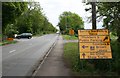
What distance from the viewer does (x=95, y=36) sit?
53.6 feet

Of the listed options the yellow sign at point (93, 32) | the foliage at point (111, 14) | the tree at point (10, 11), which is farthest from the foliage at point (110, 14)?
the tree at point (10, 11)

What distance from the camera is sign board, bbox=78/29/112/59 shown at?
15945mm

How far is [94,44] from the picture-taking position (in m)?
16.2

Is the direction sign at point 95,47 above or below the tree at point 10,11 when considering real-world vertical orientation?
below

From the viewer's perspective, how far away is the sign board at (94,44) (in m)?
15.9

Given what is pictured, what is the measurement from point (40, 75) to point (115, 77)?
3.34 meters

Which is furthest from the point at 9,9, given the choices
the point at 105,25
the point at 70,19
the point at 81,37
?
the point at 70,19

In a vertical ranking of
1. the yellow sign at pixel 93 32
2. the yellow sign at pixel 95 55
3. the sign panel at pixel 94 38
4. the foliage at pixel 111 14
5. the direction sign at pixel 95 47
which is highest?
the foliage at pixel 111 14

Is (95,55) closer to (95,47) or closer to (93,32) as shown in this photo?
(95,47)

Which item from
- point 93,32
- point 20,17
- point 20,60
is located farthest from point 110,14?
point 20,17

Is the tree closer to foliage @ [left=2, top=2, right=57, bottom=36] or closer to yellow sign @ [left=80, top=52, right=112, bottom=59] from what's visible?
foliage @ [left=2, top=2, right=57, bottom=36]

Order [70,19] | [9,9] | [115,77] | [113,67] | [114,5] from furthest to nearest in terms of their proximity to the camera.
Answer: [70,19], [9,9], [114,5], [113,67], [115,77]

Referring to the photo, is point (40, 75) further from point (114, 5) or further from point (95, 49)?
point (114, 5)

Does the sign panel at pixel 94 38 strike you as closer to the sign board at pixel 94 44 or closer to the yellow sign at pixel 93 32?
the sign board at pixel 94 44
